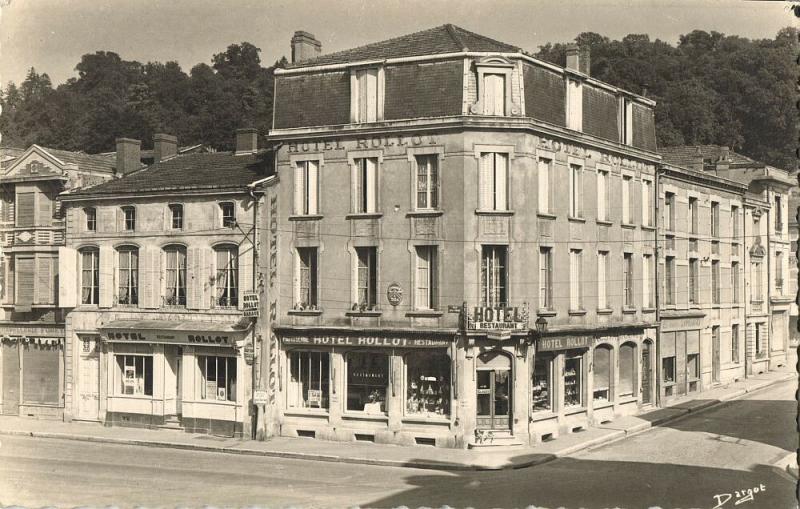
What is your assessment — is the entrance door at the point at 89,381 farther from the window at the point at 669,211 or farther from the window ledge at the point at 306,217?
the window at the point at 669,211

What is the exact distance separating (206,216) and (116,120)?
3239 centimetres

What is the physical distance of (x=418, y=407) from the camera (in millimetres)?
31062

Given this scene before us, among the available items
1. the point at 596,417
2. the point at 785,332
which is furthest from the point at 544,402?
the point at 785,332

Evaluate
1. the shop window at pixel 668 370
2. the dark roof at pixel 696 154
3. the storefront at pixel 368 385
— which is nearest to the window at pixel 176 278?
the storefront at pixel 368 385

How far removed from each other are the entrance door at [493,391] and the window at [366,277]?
436 centimetres

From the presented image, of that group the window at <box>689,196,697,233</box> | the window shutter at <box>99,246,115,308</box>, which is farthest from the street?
the window at <box>689,196,697,233</box>

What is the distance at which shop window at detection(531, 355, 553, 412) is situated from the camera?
105ft

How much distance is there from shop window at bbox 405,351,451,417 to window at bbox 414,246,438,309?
1.70 meters

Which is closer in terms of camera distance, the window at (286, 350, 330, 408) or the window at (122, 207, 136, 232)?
the window at (286, 350, 330, 408)

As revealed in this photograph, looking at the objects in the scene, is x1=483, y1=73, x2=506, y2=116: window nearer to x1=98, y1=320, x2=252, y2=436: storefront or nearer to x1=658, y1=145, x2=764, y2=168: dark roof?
x1=98, y1=320, x2=252, y2=436: storefront

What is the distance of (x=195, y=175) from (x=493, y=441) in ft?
51.9

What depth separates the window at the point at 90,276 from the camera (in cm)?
3641

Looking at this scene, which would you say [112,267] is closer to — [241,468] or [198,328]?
[198,328]

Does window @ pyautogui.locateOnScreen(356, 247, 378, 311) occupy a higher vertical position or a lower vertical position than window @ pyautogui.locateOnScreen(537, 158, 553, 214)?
lower
